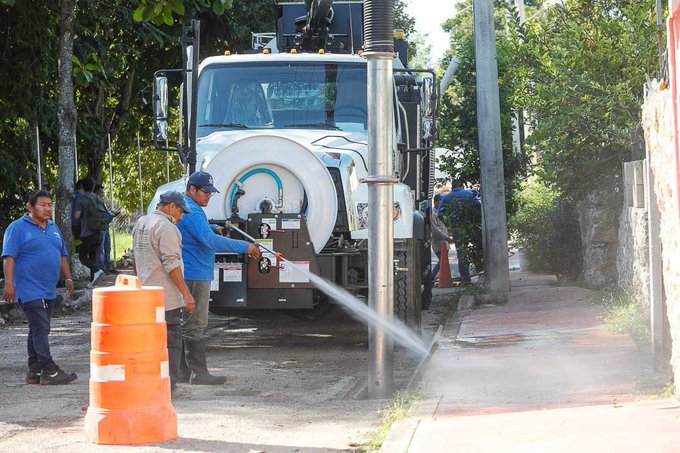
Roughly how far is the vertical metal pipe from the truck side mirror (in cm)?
382

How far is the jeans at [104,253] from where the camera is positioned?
21234mm

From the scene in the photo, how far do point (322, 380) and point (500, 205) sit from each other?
21.5 feet

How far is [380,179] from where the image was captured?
8.77 meters

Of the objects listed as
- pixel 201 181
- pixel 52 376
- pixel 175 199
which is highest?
pixel 201 181

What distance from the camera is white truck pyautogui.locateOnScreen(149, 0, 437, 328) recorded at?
1106cm

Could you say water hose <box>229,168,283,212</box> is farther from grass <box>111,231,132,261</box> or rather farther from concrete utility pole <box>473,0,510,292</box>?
grass <box>111,231,132,261</box>

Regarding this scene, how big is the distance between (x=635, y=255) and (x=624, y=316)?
0.67 m

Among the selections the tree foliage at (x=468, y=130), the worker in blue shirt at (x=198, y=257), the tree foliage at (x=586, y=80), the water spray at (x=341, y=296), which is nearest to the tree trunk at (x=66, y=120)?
the tree foliage at (x=468, y=130)

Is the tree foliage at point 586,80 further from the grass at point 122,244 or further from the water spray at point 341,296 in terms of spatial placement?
the grass at point 122,244

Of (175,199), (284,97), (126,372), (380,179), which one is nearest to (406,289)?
(284,97)

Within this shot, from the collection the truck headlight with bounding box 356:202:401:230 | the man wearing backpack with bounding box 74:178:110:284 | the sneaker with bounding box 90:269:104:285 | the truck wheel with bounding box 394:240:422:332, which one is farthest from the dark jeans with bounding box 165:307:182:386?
the man wearing backpack with bounding box 74:178:110:284

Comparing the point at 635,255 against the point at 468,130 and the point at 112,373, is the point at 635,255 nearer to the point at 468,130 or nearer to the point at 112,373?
the point at 112,373

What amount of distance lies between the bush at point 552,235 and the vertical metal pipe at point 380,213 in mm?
9208

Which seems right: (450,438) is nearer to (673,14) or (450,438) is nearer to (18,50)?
(673,14)
